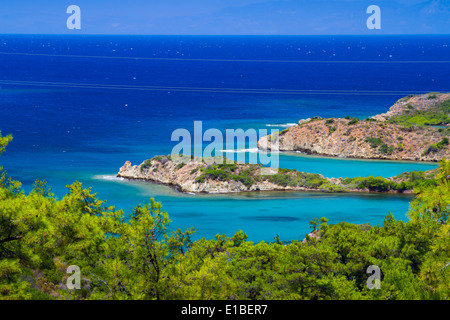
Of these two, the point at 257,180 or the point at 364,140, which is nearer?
the point at 257,180

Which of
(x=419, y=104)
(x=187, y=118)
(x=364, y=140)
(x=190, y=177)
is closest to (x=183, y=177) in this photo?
(x=190, y=177)

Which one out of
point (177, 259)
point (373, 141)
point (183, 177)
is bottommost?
point (177, 259)

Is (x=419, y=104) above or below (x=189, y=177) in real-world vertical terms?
above

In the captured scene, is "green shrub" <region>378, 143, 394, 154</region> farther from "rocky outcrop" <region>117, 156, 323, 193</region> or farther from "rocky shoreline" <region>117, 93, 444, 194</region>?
"rocky outcrop" <region>117, 156, 323, 193</region>

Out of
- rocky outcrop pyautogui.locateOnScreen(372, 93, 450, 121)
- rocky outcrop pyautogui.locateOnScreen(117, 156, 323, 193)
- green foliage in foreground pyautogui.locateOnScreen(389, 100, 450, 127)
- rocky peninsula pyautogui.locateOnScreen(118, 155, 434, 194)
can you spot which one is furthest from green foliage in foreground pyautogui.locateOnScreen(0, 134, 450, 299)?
rocky outcrop pyautogui.locateOnScreen(372, 93, 450, 121)

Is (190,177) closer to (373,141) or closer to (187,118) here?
(373,141)
